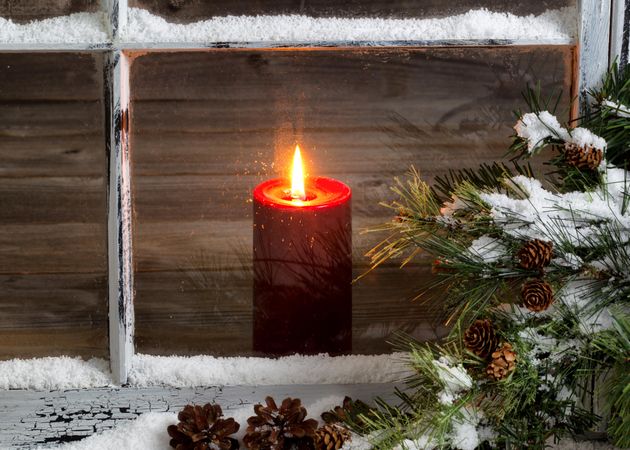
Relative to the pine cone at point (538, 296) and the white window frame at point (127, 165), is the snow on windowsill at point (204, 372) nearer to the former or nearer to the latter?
the white window frame at point (127, 165)

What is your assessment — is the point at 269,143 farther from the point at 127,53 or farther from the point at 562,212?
the point at 562,212

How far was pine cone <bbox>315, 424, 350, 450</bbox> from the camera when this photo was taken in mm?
924

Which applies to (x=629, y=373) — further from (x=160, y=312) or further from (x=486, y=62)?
(x=160, y=312)

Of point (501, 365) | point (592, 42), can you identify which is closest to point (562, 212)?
point (501, 365)

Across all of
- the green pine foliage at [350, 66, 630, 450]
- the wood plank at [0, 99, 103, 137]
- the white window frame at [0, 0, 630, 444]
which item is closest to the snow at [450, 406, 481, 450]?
the green pine foliage at [350, 66, 630, 450]

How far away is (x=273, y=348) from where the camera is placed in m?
1.12

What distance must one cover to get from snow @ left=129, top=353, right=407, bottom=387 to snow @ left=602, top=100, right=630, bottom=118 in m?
0.42

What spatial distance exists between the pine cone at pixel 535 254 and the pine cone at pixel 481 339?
76 mm

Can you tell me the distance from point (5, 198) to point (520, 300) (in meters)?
0.67

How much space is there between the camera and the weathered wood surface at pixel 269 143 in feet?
3.52

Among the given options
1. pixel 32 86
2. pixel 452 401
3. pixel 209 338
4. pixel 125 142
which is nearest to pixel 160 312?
pixel 209 338

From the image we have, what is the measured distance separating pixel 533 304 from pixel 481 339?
0.06 m

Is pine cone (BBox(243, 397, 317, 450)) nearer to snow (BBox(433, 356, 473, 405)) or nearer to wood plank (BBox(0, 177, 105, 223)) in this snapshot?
snow (BBox(433, 356, 473, 405))

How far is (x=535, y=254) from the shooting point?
0.85 m
